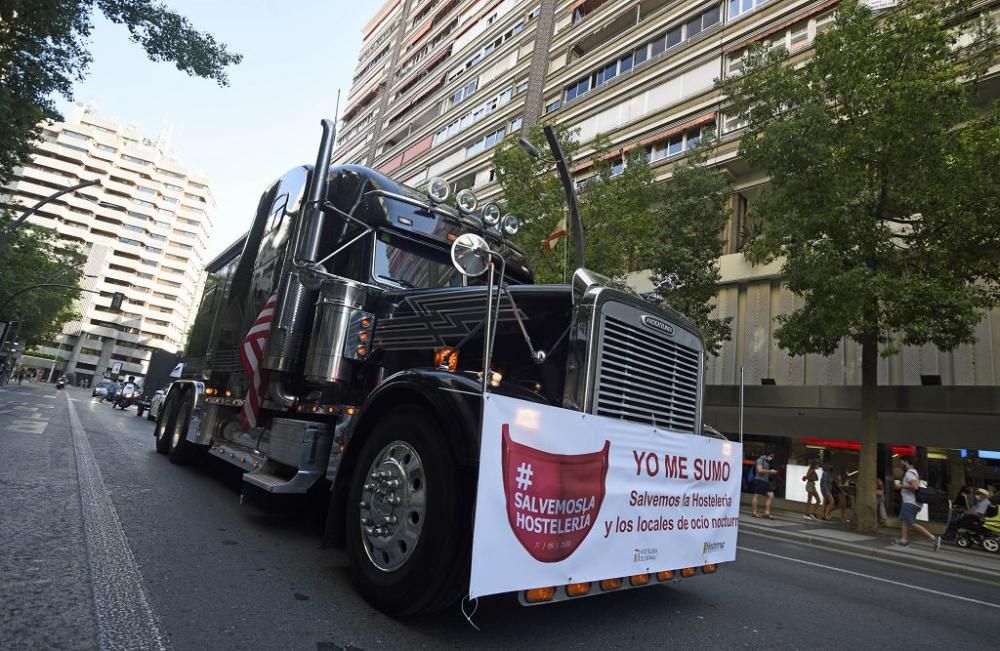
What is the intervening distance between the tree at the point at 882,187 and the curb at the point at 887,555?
2.38 m

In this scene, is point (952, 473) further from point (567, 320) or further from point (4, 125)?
point (4, 125)

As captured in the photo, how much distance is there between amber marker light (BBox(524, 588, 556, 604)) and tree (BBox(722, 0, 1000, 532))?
32.2 ft

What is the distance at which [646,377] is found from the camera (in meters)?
3.61

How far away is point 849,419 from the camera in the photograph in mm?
15094

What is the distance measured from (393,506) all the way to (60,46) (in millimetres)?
17261

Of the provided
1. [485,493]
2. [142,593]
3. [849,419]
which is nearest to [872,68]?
[849,419]

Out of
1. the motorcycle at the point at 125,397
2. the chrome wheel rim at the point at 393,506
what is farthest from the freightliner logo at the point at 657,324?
the motorcycle at the point at 125,397

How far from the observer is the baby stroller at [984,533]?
1008cm

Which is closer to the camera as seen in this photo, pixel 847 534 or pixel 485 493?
pixel 485 493

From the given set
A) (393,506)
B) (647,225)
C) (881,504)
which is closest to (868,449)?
(881,504)

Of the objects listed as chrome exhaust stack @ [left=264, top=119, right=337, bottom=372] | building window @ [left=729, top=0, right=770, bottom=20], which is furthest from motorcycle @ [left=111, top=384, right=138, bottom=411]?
building window @ [left=729, top=0, right=770, bottom=20]

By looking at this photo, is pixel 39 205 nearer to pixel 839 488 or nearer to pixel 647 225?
pixel 647 225

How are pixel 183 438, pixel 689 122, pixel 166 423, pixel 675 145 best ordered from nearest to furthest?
pixel 183 438
pixel 166 423
pixel 689 122
pixel 675 145

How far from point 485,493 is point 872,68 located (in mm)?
12479
